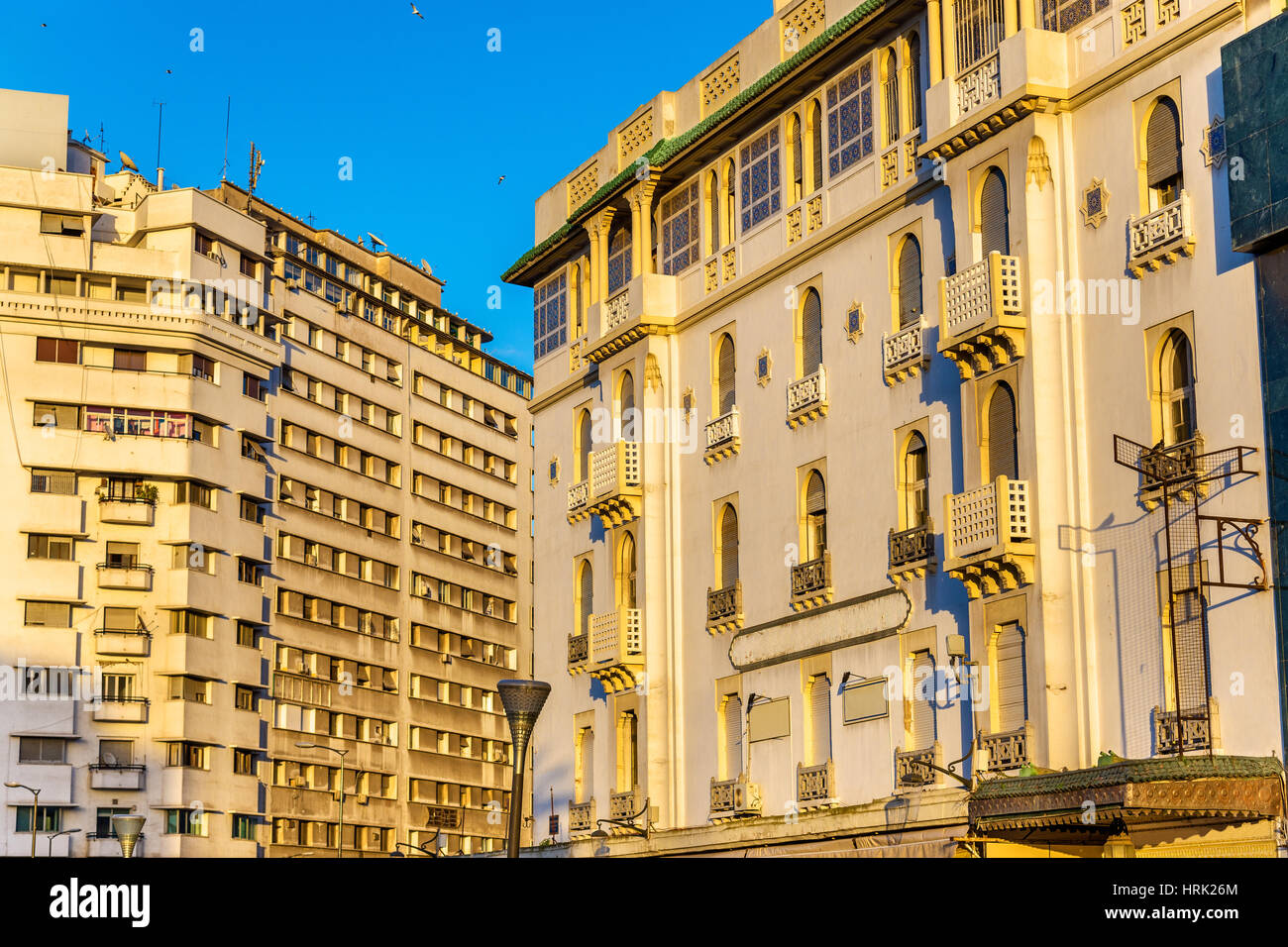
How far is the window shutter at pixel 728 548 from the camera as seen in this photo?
43469 mm

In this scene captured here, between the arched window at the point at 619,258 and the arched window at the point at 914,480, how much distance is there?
13.8 m

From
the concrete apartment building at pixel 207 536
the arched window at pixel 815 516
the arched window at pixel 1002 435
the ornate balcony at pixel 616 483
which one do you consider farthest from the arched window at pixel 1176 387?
the concrete apartment building at pixel 207 536

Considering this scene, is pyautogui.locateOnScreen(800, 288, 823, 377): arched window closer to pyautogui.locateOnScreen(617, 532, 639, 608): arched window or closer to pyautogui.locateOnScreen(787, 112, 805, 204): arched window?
pyautogui.locateOnScreen(787, 112, 805, 204): arched window

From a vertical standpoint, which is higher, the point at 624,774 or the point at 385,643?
the point at 385,643

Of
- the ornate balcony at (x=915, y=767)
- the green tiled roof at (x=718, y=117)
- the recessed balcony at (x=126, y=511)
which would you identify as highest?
the green tiled roof at (x=718, y=117)

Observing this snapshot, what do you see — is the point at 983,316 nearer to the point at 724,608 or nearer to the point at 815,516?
the point at 815,516

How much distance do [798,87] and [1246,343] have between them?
1557 cm

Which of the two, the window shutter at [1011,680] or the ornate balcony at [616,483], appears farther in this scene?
the ornate balcony at [616,483]

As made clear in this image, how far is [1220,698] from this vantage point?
93.1ft

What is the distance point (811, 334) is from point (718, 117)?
6158mm

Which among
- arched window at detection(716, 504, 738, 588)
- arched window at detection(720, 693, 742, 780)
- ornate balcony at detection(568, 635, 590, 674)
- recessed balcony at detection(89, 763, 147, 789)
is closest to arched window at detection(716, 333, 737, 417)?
arched window at detection(716, 504, 738, 588)

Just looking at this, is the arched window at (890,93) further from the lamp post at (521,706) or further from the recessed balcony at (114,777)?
the recessed balcony at (114,777)

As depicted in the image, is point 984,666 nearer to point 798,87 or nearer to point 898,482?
point 898,482

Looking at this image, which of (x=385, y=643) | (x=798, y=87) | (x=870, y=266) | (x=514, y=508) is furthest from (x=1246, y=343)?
(x=514, y=508)
